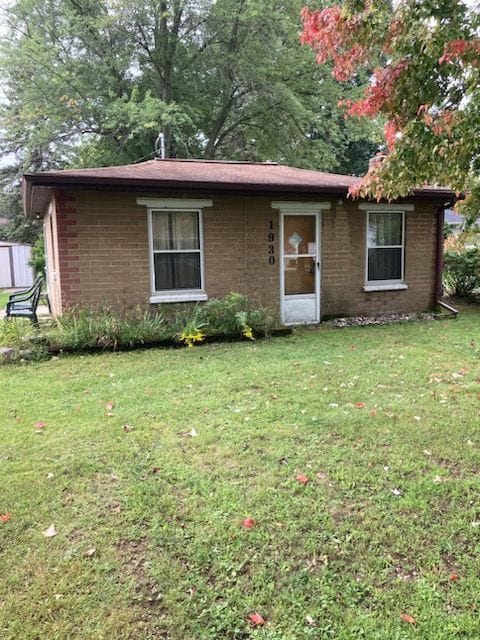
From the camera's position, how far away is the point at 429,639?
7.15 ft

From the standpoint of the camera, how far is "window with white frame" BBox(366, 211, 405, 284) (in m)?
10.4

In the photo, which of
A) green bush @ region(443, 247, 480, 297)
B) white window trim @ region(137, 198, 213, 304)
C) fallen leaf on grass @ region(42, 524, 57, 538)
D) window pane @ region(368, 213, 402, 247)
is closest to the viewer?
fallen leaf on grass @ region(42, 524, 57, 538)

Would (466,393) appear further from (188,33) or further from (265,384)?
(188,33)

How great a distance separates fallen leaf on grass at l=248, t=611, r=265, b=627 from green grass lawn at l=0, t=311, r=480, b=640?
4 cm

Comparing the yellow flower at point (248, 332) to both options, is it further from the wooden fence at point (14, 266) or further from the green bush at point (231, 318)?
the wooden fence at point (14, 266)

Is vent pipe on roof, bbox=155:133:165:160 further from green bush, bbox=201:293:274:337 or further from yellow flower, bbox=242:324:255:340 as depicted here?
yellow flower, bbox=242:324:255:340

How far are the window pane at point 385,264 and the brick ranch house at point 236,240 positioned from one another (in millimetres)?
22

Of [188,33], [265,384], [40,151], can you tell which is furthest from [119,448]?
[40,151]

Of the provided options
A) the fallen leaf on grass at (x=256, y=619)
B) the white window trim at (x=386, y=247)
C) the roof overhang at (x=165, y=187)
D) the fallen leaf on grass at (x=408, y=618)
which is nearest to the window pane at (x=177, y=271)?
the roof overhang at (x=165, y=187)

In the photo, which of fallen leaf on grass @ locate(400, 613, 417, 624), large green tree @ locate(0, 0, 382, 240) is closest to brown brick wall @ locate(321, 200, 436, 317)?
fallen leaf on grass @ locate(400, 613, 417, 624)

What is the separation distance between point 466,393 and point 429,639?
11.8ft

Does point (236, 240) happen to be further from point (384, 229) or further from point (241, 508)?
point (241, 508)

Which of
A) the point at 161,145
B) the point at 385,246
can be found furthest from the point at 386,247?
the point at 161,145

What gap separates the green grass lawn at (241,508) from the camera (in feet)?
7.72
